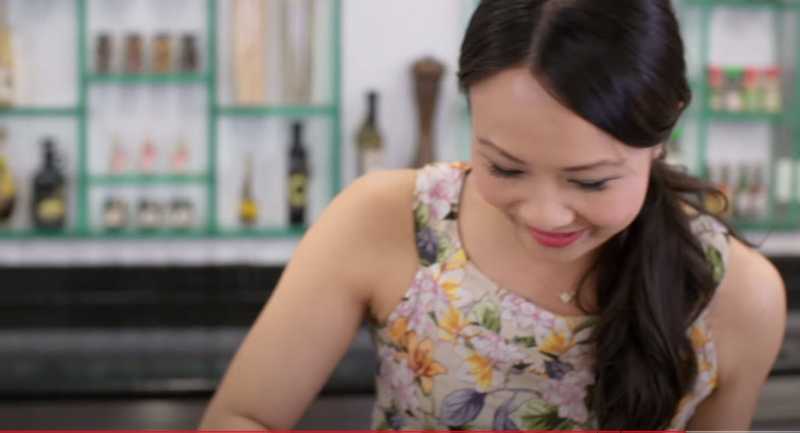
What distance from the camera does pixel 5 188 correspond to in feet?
11.8

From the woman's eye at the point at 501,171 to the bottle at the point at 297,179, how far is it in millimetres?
2536

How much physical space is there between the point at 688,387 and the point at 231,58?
8.70 feet

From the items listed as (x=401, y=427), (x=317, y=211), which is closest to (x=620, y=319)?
(x=401, y=427)

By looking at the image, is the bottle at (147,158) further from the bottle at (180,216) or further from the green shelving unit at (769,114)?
the green shelving unit at (769,114)

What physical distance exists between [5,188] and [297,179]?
987mm

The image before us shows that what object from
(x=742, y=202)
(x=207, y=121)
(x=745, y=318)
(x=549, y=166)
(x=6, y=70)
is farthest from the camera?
(x=742, y=202)

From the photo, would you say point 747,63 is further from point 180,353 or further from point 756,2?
point 180,353

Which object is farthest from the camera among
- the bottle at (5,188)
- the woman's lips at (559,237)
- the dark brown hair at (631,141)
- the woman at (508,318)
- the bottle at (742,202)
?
the bottle at (742,202)

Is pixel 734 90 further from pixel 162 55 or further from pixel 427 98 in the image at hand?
pixel 162 55

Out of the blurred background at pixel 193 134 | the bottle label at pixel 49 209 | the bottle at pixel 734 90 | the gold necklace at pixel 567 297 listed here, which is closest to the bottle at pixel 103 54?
the blurred background at pixel 193 134

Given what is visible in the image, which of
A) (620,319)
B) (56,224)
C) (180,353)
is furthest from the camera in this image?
(56,224)

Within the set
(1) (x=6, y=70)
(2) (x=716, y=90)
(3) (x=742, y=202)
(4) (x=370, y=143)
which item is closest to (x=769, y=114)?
(2) (x=716, y=90)

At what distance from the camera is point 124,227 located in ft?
12.0

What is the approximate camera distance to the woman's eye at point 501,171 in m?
1.13
